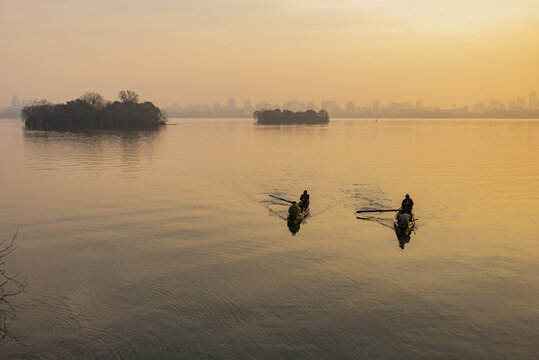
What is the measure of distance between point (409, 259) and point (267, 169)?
42.9 m

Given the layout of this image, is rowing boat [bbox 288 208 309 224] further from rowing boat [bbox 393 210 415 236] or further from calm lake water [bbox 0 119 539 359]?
rowing boat [bbox 393 210 415 236]

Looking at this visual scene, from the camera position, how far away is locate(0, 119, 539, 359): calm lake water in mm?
17641

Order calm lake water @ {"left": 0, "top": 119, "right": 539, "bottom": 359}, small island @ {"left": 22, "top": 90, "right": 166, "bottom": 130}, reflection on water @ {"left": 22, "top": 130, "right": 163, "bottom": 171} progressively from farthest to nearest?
1. small island @ {"left": 22, "top": 90, "right": 166, "bottom": 130}
2. reflection on water @ {"left": 22, "top": 130, "right": 163, "bottom": 171}
3. calm lake water @ {"left": 0, "top": 119, "right": 539, "bottom": 359}

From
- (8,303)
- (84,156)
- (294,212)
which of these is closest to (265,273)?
(294,212)

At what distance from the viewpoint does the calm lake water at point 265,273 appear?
17.6 metres

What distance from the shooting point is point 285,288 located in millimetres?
22641

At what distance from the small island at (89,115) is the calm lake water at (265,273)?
450ft

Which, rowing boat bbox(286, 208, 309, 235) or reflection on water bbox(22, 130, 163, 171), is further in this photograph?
reflection on water bbox(22, 130, 163, 171)

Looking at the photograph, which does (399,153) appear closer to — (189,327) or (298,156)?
(298,156)

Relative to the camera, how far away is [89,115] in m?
177

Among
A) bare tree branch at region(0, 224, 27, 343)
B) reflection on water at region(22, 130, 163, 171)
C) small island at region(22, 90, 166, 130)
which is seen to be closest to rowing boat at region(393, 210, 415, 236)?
bare tree branch at region(0, 224, 27, 343)

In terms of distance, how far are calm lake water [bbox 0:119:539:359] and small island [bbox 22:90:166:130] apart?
450ft

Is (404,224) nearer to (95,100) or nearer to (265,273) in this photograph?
(265,273)

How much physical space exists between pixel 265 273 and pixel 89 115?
17304 cm
